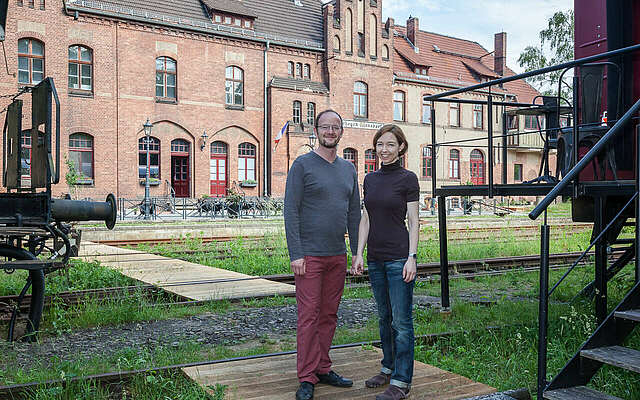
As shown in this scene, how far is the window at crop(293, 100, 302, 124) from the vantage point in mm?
32281

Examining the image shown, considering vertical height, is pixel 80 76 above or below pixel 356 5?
below

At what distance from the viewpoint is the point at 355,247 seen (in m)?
4.27

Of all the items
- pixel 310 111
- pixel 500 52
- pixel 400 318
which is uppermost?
pixel 500 52

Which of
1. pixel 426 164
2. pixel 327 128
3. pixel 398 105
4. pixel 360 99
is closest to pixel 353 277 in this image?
pixel 327 128

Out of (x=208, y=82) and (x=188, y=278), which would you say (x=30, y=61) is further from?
(x=188, y=278)

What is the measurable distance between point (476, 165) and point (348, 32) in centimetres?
1331

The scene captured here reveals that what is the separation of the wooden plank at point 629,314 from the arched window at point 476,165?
37.4 meters

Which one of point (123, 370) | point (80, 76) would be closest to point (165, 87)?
point (80, 76)

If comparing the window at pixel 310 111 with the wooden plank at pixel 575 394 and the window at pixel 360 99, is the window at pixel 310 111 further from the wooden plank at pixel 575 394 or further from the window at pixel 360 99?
the wooden plank at pixel 575 394

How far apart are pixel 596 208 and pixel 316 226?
295 cm

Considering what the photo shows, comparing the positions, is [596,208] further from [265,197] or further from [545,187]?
[265,197]

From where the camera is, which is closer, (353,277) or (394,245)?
(394,245)

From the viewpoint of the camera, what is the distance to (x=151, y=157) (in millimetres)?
28281

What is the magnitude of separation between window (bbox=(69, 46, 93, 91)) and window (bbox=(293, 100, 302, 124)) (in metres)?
10.5
